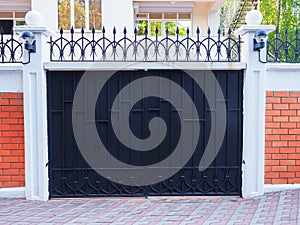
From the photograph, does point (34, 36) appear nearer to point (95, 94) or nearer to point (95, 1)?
point (95, 94)

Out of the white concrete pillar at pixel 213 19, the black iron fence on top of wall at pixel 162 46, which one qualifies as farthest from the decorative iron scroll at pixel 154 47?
the white concrete pillar at pixel 213 19

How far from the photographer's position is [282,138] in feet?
17.2

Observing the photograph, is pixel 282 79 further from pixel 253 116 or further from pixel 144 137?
pixel 144 137

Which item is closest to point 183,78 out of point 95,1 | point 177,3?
point 95,1

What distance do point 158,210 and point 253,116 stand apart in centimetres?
182

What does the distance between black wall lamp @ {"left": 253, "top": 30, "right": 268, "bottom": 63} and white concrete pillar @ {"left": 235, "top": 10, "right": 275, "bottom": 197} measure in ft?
0.18

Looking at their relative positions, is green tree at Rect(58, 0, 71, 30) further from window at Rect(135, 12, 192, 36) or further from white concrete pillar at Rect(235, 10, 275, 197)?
white concrete pillar at Rect(235, 10, 275, 197)

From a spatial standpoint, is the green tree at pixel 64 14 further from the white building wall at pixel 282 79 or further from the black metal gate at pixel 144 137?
the white building wall at pixel 282 79

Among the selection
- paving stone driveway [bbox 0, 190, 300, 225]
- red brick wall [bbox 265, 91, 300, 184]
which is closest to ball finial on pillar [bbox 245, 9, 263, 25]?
red brick wall [bbox 265, 91, 300, 184]

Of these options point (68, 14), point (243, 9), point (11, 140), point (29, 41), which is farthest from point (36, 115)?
point (243, 9)

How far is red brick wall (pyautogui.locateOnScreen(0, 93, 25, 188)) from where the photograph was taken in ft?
16.8

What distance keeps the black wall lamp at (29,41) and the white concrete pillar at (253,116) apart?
2.82 meters

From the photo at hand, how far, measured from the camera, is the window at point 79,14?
1164 cm

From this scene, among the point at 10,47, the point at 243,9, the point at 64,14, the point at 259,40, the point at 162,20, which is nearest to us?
the point at 259,40
